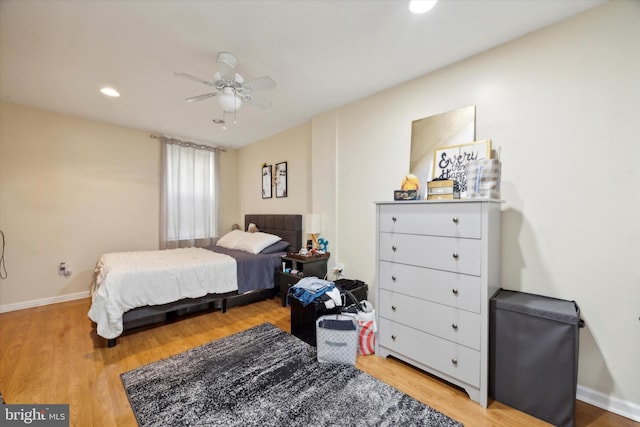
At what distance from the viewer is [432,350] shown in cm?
187

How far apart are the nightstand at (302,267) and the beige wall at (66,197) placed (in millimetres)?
2635

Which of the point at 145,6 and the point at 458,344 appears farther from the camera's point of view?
the point at 458,344

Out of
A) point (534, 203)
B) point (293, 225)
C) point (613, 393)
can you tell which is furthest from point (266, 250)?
point (613, 393)

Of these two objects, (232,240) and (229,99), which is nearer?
(229,99)

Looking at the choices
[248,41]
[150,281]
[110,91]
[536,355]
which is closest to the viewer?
[536,355]

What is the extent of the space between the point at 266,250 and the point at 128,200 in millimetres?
2482

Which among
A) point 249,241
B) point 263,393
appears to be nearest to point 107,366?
point 263,393

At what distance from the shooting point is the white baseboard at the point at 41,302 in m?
3.16

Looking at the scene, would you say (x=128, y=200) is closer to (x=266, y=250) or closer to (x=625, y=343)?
(x=266, y=250)

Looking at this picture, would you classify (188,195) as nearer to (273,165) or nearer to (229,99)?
(273,165)

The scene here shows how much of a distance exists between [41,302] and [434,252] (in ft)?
16.1

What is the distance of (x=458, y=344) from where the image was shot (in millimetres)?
1742

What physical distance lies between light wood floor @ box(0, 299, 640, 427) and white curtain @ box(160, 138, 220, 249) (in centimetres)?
171

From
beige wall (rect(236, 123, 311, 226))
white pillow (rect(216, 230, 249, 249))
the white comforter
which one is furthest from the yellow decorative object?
white pillow (rect(216, 230, 249, 249))
